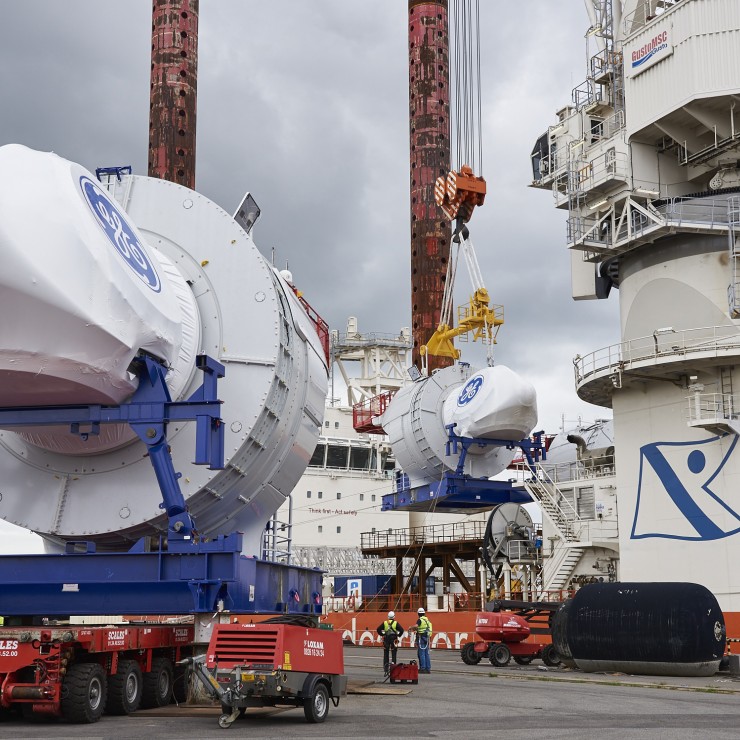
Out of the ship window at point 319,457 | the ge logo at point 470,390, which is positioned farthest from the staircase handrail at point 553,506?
the ship window at point 319,457

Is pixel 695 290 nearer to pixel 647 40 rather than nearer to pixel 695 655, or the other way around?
pixel 647 40

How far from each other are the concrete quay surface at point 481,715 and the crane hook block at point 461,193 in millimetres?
22585

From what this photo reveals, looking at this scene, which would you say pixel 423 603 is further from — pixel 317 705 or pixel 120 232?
pixel 120 232

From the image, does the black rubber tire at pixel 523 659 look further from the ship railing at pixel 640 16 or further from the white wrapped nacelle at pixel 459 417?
the ship railing at pixel 640 16

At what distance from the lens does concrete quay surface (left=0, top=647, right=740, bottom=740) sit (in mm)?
11922

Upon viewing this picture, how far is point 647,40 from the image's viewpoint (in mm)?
30078

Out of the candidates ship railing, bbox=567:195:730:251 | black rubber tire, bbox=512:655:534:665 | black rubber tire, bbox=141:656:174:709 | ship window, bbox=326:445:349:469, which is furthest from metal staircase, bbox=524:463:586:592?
ship window, bbox=326:445:349:469

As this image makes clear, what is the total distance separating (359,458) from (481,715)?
53772mm

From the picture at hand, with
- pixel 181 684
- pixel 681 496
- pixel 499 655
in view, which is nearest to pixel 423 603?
A: pixel 681 496

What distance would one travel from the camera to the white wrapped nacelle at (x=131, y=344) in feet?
39.4

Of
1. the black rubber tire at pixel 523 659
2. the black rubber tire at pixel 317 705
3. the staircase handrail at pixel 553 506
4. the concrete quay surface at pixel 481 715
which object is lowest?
the black rubber tire at pixel 523 659

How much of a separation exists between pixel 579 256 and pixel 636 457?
834 centimetres

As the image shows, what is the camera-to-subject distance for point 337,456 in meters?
66.8

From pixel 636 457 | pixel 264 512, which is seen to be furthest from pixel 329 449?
A: pixel 264 512
